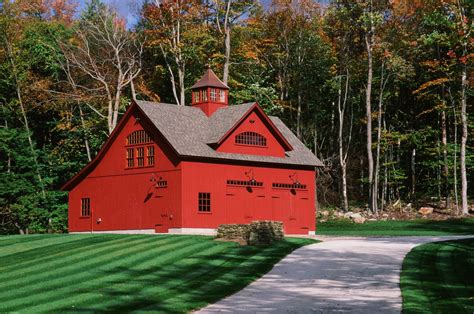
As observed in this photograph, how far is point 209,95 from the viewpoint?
144ft

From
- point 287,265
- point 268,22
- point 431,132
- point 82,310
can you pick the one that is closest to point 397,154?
point 431,132

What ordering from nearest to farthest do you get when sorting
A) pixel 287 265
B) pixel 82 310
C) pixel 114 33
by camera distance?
pixel 82 310
pixel 287 265
pixel 114 33

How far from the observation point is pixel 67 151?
54.7 meters

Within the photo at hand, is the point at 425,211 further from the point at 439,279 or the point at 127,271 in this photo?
the point at 127,271

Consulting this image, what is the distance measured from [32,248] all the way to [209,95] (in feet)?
53.6

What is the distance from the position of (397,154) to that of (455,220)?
48.3 ft

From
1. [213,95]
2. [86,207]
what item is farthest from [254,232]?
[213,95]

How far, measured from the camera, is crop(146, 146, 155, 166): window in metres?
38.6

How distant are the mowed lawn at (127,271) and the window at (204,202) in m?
5.26

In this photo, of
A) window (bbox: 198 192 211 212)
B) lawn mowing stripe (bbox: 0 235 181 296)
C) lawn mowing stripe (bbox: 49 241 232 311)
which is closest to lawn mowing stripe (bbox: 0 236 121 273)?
lawn mowing stripe (bbox: 0 235 181 296)

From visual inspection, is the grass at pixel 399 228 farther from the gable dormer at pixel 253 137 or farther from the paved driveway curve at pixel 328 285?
the paved driveway curve at pixel 328 285

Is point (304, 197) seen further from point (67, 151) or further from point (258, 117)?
point (67, 151)

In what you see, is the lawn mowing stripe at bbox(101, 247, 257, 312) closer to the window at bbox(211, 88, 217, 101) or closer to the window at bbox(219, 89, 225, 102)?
the window at bbox(211, 88, 217, 101)

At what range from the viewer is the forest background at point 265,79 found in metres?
51.4
